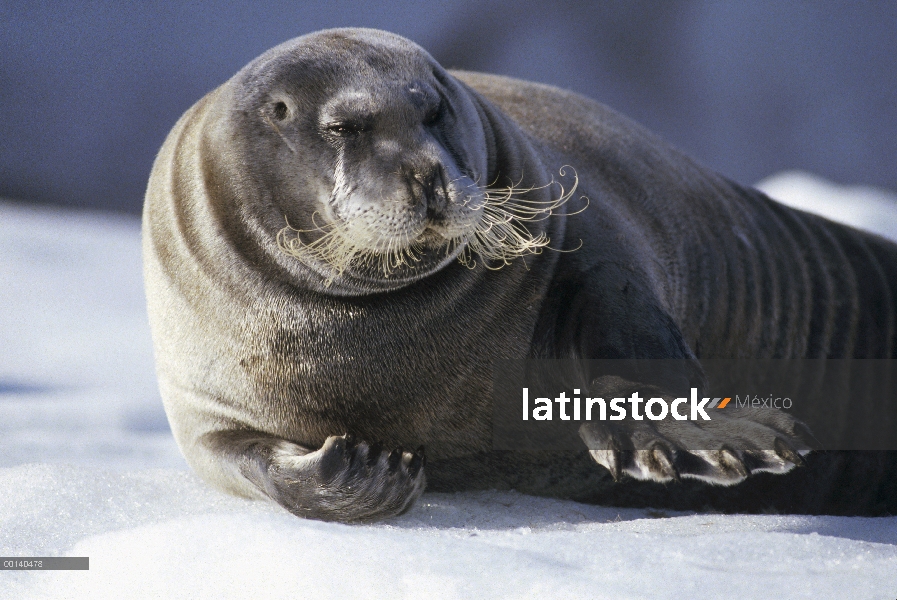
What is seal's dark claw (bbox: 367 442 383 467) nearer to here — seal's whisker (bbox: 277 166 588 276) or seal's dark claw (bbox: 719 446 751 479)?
seal's whisker (bbox: 277 166 588 276)

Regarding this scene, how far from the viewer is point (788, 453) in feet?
7.11

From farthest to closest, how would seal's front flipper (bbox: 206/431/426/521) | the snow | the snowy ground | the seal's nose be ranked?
the snow, seal's front flipper (bbox: 206/431/426/521), the seal's nose, the snowy ground

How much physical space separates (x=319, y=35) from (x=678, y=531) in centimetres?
156

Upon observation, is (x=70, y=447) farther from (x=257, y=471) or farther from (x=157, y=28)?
(x=157, y=28)

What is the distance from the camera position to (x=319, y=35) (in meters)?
2.62

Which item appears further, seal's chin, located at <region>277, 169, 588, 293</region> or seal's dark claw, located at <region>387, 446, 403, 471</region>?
seal's dark claw, located at <region>387, 446, 403, 471</region>

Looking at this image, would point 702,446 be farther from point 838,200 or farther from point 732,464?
point 838,200

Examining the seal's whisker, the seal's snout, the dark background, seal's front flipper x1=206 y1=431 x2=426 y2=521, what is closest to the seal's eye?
the seal's whisker

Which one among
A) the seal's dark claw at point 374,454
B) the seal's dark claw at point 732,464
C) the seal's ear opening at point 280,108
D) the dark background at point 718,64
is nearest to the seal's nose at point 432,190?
the seal's ear opening at point 280,108

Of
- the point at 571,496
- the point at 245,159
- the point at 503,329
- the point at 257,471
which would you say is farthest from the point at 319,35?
the point at 571,496

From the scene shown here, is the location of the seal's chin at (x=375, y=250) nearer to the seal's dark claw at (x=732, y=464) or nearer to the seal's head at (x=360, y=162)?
the seal's head at (x=360, y=162)

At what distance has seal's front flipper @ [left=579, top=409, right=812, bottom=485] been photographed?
2.16m

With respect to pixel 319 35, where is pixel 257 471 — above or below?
below

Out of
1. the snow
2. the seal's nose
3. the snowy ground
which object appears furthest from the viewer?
the snow
